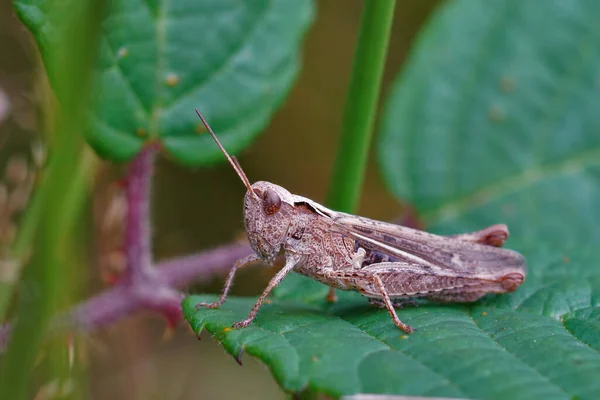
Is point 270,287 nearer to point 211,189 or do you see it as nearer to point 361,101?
point 361,101

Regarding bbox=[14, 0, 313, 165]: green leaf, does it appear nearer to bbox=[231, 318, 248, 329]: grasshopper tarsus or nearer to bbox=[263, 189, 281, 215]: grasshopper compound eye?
bbox=[263, 189, 281, 215]: grasshopper compound eye

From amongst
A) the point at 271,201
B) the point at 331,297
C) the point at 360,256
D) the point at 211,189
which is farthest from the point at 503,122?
the point at 211,189

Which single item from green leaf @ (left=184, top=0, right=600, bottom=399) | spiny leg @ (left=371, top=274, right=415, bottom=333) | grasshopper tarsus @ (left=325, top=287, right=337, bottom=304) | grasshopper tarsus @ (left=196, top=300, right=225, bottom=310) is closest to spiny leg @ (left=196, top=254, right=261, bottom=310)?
grasshopper tarsus @ (left=196, top=300, right=225, bottom=310)

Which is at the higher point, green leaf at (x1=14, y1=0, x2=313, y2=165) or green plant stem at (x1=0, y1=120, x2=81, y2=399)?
green leaf at (x1=14, y1=0, x2=313, y2=165)

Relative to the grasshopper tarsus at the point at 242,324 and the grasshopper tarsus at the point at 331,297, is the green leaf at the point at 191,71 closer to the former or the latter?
the grasshopper tarsus at the point at 331,297

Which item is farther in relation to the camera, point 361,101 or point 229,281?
point 229,281

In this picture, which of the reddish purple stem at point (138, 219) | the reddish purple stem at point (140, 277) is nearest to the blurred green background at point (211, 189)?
the reddish purple stem at point (140, 277)
